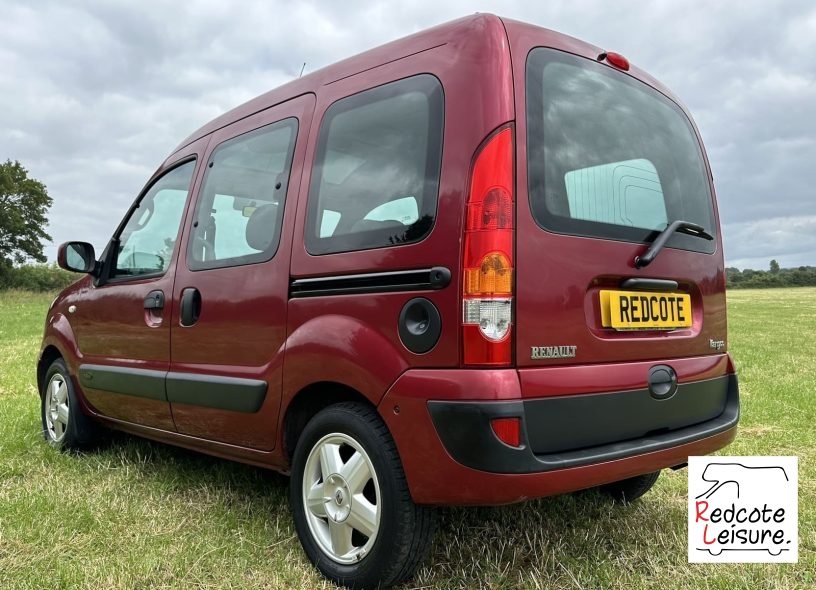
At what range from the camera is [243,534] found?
3.02m

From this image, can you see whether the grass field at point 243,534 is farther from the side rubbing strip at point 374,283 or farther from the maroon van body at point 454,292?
the side rubbing strip at point 374,283

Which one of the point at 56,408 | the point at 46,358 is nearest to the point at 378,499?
the point at 56,408

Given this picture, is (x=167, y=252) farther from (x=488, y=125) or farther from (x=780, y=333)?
(x=780, y=333)

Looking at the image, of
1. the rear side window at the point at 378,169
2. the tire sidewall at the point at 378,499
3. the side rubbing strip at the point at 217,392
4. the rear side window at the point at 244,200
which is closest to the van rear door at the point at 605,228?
the rear side window at the point at 378,169

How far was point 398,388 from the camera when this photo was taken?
2.25m

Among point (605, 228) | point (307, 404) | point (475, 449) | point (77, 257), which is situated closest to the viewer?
point (475, 449)

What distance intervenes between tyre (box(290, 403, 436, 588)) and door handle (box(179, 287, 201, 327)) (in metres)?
0.97

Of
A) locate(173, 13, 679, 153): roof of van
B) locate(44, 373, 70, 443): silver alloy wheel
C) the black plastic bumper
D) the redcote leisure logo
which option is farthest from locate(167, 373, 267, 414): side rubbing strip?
the redcote leisure logo

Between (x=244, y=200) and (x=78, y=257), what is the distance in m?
1.52

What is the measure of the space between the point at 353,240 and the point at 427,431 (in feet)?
2.55

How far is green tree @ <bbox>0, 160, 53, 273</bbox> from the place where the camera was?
4194 cm

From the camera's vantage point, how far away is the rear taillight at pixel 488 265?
213 cm

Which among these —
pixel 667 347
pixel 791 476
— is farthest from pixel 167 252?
pixel 791 476

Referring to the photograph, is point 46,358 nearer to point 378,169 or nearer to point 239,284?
point 239,284
